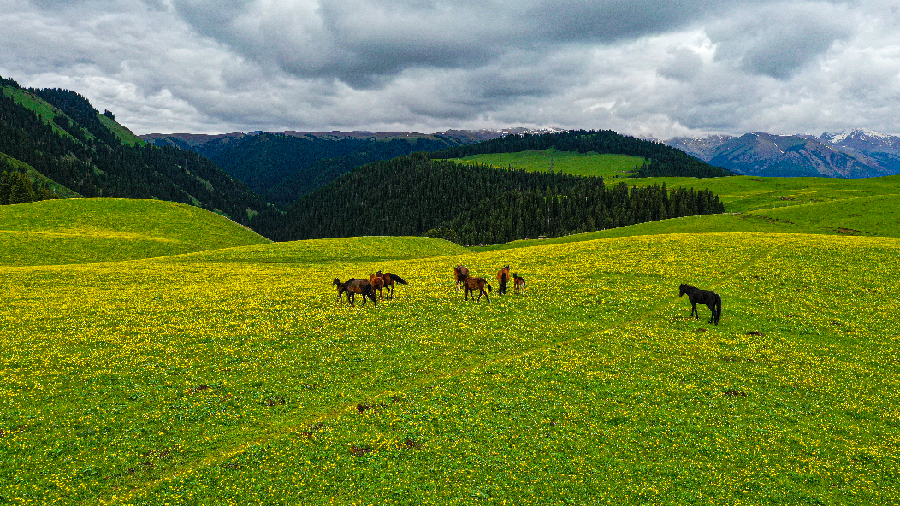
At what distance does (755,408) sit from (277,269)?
49091 mm

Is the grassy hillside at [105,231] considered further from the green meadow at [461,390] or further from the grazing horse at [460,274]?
the grazing horse at [460,274]

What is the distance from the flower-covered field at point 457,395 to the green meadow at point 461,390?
0.11 m

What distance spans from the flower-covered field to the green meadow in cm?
11

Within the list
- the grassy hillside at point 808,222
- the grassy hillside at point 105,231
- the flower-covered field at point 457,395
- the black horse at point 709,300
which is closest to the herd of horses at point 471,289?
the black horse at point 709,300

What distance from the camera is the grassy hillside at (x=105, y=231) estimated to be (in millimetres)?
61094

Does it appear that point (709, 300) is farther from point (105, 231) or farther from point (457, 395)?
point (105, 231)

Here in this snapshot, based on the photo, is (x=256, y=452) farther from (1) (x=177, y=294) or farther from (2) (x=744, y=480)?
(1) (x=177, y=294)

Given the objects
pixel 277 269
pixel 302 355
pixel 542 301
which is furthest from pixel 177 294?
pixel 542 301

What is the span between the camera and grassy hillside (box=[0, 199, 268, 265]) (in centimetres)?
6109

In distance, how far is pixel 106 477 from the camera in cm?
1537

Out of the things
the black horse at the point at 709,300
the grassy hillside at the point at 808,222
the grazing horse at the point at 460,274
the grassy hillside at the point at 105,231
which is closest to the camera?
the black horse at the point at 709,300

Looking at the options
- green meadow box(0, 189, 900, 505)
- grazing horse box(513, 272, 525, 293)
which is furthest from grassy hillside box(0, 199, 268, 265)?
grazing horse box(513, 272, 525, 293)

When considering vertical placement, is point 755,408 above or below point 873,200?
below

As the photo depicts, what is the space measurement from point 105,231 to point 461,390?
8292 centimetres
